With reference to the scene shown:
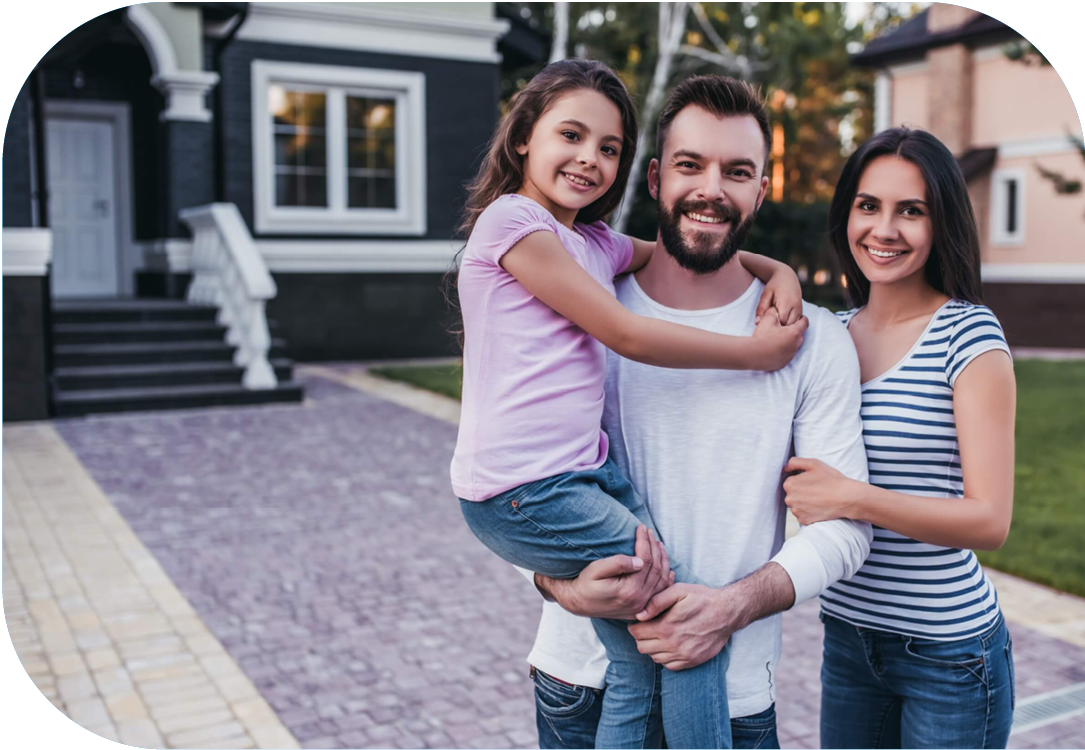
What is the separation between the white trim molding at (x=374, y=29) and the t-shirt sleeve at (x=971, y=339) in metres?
12.5

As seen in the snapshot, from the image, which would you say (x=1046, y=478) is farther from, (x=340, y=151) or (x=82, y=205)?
(x=82, y=205)

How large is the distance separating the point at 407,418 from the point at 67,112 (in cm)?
711

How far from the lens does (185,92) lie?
12.9m

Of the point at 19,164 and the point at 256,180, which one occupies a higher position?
the point at 256,180

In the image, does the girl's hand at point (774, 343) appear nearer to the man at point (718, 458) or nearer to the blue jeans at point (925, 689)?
the man at point (718, 458)

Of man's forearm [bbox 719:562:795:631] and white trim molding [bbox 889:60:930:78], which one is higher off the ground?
white trim molding [bbox 889:60:930:78]

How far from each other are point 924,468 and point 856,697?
22.6 inches

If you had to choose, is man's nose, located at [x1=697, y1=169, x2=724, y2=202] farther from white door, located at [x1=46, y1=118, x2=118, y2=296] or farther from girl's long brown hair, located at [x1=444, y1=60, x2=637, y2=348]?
white door, located at [x1=46, y1=118, x2=118, y2=296]

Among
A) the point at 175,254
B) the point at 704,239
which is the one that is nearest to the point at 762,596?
the point at 704,239

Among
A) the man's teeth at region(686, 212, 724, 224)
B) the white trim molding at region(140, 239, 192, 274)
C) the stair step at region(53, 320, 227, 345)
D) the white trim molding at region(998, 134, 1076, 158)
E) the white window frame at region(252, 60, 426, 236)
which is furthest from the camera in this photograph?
the white trim molding at region(998, 134, 1076, 158)

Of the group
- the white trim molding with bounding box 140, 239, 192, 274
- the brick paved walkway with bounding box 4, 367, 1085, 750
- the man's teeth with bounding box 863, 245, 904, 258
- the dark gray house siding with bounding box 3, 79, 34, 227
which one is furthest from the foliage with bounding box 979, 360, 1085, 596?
the white trim molding with bounding box 140, 239, 192, 274

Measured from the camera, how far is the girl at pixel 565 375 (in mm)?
1933

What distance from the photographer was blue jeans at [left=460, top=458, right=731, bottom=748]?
1.93 meters

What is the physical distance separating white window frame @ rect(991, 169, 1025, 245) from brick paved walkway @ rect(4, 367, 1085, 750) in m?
14.3
